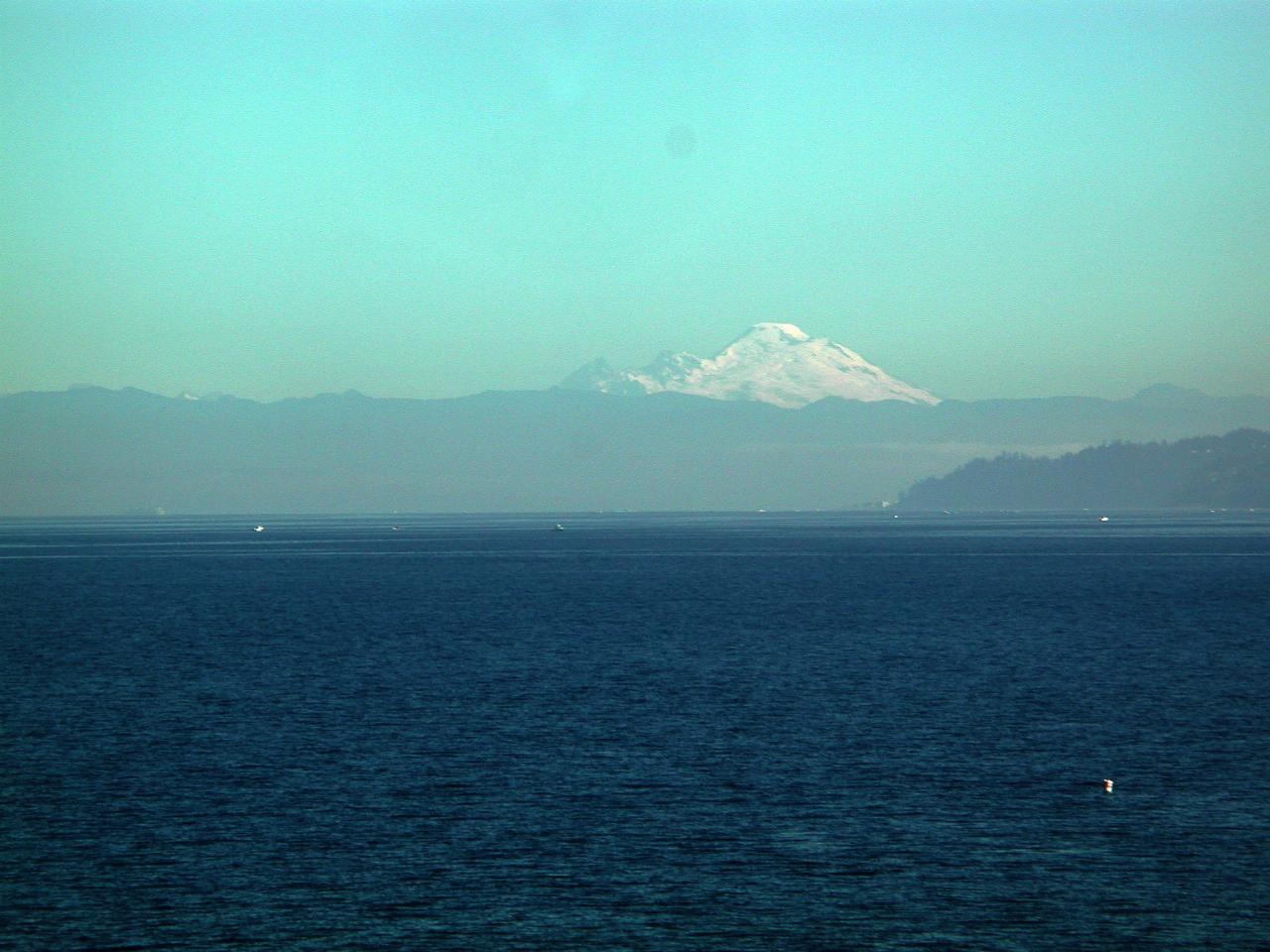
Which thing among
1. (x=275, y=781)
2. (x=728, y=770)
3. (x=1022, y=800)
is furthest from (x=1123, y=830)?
(x=275, y=781)

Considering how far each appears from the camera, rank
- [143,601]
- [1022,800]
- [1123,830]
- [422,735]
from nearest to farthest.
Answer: [1123,830]
[1022,800]
[422,735]
[143,601]

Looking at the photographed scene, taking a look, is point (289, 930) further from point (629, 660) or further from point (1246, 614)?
point (1246, 614)

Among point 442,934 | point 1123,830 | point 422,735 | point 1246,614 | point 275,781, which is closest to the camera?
point 442,934

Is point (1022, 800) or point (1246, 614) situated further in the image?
point (1246, 614)

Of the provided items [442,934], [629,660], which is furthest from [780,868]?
[629,660]

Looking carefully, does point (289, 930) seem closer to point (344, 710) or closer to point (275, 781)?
point (275, 781)

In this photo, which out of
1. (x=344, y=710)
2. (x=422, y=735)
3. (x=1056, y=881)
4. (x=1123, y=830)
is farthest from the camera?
(x=344, y=710)
